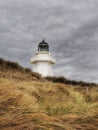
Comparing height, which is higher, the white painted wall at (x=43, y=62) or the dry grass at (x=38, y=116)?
the white painted wall at (x=43, y=62)

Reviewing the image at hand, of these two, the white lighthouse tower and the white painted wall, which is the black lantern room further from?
the white painted wall

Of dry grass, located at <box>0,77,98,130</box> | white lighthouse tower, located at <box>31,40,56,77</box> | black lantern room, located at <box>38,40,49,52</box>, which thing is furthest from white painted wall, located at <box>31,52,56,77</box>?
dry grass, located at <box>0,77,98,130</box>

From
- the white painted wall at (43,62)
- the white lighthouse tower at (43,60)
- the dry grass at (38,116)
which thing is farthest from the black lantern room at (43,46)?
the dry grass at (38,116)

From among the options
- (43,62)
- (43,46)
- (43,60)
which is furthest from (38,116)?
(43,46)

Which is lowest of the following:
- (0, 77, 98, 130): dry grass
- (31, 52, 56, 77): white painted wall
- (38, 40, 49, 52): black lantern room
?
(0, 77, 98, 130): dry grass

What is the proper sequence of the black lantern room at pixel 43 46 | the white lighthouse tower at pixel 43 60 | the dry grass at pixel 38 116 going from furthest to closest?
the black lantern room at pixel 43 46, the white lighthouse tower at pixel 43 60, the dry grass at pixel 38 116

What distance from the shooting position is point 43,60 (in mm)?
37750

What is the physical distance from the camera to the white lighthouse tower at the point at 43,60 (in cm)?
3747

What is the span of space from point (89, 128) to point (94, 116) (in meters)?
0.48

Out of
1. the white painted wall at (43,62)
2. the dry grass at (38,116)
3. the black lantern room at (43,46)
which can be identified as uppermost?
the black lantern room at (43,46)

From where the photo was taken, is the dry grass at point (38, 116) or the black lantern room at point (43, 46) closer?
the dry grass at point (38, 116)

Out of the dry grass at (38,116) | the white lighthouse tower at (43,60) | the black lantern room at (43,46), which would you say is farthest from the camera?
the black lantern room at (43,46)

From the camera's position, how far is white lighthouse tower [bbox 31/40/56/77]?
123 ft

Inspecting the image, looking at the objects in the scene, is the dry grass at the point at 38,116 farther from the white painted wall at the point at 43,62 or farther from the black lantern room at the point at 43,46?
the black lantern room at the point at 43,46
